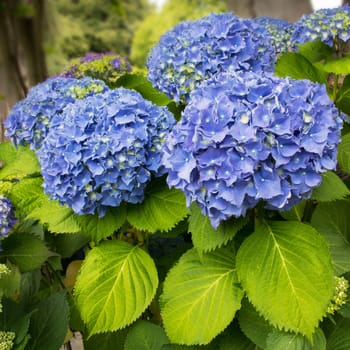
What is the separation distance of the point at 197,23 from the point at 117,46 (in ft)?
76.4

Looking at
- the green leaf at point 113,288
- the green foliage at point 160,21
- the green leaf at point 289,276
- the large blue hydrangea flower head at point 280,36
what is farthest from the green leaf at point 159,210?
the green foliage at point 160,21

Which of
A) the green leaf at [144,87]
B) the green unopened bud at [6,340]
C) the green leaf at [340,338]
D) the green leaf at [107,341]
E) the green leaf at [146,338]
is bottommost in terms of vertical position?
the green leaf at [107,341]

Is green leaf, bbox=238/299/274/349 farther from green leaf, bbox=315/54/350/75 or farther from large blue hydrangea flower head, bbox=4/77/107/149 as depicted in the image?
large blue hydrangea flower head, bbox=4/77/107/149

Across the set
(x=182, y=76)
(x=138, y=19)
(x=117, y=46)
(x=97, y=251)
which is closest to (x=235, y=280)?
(x=97, y=251)

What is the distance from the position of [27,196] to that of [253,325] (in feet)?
3.26

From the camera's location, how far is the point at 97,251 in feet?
5.65

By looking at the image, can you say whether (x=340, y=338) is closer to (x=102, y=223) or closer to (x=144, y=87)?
(x=102, y=223)

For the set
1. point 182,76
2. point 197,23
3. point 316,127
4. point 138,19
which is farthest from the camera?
point 138,19

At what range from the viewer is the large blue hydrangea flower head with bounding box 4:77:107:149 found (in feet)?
6.81

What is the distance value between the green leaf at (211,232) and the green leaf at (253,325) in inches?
10.0

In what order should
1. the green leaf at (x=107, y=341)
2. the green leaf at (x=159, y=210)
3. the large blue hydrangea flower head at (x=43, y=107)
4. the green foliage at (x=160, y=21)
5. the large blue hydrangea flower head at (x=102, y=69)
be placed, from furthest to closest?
1. the green foliage at (x=160, y=21)
2. the large blue hydrangea flower head at (x=102, y=69)
3. the large blue hydrangea flower head at (x=43, y=107)
4. the green leaf at (x=107, y=341)
5. the green leaf at (x=159, y=210)

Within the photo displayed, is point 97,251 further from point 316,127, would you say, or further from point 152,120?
point 316,127

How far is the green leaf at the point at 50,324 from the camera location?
1.78m

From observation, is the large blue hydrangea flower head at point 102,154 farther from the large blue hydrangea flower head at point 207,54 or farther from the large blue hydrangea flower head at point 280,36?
the large blue hydrangea flower head at point 280,36
